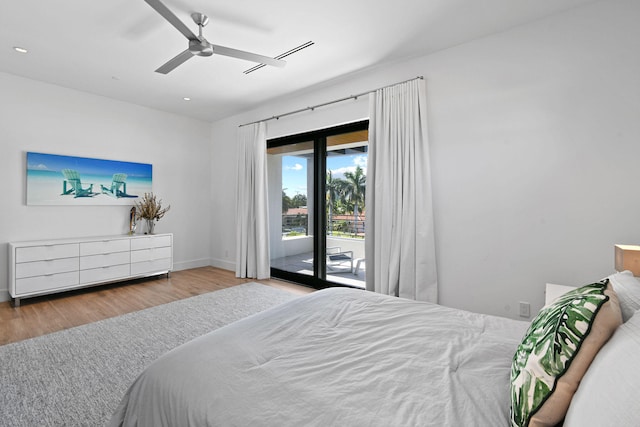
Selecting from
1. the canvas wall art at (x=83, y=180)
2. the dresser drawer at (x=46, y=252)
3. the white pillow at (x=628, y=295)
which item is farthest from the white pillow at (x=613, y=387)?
the canvas wall art at (x=83, y=180)

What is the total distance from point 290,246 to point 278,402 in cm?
380

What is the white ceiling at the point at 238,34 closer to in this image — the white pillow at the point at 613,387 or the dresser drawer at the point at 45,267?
the dresser drawer at the point at 45,267

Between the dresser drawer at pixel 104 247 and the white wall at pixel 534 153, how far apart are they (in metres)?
4.21

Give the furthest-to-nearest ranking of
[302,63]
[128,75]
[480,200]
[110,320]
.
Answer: [128,75]
[302,63]
[110,320]
[480,200]

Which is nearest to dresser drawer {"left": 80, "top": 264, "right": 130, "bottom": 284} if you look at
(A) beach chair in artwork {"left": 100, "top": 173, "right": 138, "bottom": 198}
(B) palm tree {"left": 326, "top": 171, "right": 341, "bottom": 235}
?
(A) beach chair in artwork {"left": 100, "top": 173, "right": 138, "bottom": 198}

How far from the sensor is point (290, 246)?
4.70 metres

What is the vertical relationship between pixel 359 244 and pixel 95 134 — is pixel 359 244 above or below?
below

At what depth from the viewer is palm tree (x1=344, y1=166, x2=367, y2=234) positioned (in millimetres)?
3828

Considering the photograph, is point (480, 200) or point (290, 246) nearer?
point (480, 200)

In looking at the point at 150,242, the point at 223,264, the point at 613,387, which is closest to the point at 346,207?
the point at 223,264

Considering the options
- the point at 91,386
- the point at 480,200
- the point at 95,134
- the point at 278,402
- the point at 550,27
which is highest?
the point at 550,27

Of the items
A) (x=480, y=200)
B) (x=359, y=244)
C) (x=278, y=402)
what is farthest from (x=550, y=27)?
(x=278, y=402)

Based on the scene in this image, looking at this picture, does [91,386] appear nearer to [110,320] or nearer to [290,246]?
[110,320]

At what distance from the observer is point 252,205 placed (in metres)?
4.86
